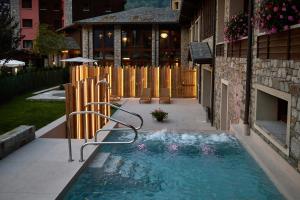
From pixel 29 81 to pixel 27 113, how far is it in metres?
12.0

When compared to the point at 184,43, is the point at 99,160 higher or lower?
lower

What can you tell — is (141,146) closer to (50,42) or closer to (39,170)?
(39,170)

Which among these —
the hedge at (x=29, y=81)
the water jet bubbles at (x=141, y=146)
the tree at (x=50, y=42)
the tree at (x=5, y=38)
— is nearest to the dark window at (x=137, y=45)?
the hedge at (x=29, y=81)

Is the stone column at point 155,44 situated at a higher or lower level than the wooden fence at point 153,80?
higher

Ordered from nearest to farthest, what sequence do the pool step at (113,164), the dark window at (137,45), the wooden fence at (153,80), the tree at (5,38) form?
the pool step at (113,164), the tree at (5,38), the wooden fence at (153,80), the dark window at (137,45)

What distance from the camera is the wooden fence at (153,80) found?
28.5 m

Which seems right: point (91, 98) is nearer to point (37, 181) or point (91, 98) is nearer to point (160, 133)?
point (160, 133)

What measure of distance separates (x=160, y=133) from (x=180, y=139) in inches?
38.0

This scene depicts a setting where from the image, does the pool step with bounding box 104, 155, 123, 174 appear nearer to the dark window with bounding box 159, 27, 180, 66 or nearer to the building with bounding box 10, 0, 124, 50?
the dark window with bounding box 159, 27, 180, 66

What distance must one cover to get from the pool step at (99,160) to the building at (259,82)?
3766 mm

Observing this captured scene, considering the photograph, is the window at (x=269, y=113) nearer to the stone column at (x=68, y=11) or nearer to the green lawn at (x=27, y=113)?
the green lawn at (x=27, y=113)

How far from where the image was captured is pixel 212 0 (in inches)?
726

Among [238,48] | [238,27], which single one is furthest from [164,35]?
[238,27]

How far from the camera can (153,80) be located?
28.7 meters
